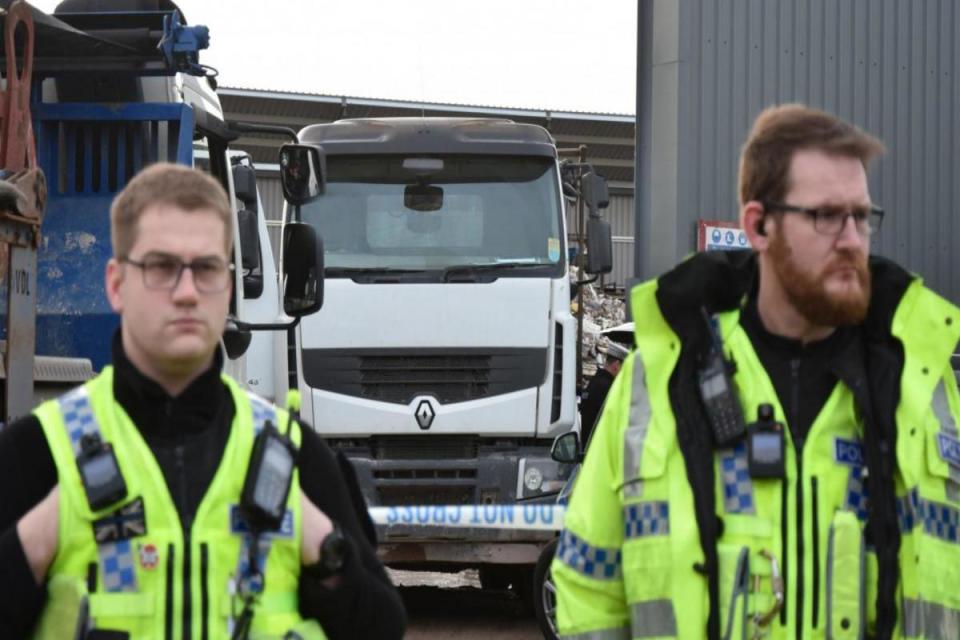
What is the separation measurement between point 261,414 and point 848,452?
108 centimetres

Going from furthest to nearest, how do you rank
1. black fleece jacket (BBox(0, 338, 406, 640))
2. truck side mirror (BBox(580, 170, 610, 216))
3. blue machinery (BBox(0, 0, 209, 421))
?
truck side mirror (BBox(580, 170, 610, 216))
blue machinery (BBox(0, 0, 209, 421))
black fleece jacket (BBox(0, 338, 406, 640))

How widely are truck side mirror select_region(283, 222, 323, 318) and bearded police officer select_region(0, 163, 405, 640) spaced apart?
192 inches

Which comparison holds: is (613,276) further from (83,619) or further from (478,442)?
(83,619)

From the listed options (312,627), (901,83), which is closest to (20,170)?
(312,627)

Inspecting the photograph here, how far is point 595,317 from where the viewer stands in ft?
79.4

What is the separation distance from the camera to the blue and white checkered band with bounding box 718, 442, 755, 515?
3.15 m

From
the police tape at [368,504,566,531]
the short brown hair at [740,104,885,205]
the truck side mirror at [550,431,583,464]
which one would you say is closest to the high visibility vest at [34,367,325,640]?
the short brown hair at [740,104,885,205]

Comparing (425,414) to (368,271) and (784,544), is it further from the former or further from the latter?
(784,544)

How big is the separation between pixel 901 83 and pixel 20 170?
37.6ft

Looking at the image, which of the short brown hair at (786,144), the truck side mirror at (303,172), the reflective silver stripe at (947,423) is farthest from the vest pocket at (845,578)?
→ the truck side mirror at (303,172)

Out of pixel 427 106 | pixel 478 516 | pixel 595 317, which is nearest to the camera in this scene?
pixel 478 516

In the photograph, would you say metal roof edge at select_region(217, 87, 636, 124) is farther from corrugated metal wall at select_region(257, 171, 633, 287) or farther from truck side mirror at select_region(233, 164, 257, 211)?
truck side mirror at select_region(233, 164, 257, 211)

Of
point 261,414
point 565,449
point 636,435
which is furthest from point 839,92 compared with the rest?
point 261,414

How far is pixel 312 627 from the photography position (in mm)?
2818
